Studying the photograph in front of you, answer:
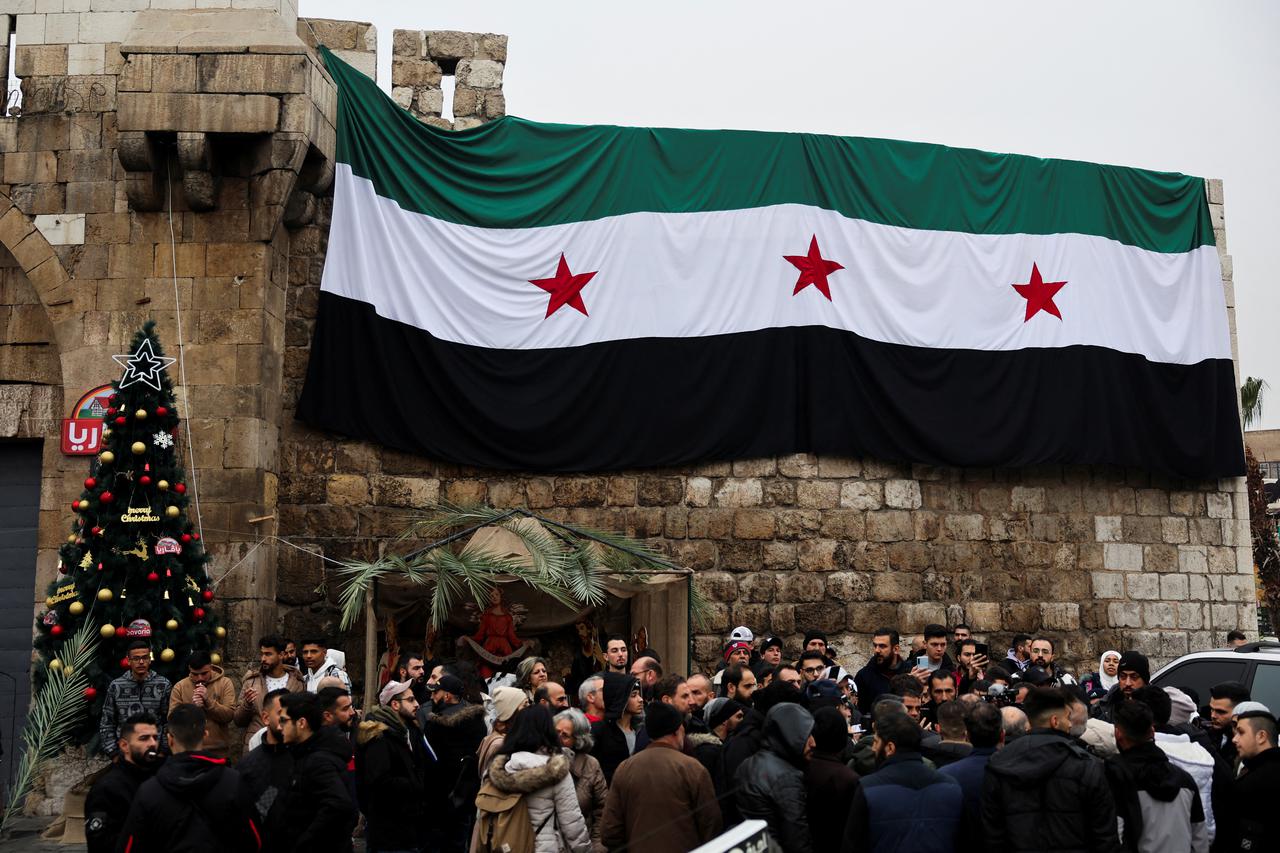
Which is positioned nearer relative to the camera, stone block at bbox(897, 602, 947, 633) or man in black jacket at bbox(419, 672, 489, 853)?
man in black jacket at bbox(419, 672, 489, 853)

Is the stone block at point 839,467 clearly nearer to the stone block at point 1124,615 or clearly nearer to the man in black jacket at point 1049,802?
the stone block at point 1124,615

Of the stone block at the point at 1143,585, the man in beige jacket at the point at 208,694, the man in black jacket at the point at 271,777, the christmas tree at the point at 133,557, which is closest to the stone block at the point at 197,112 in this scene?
the christmas tree at the point at 133,557

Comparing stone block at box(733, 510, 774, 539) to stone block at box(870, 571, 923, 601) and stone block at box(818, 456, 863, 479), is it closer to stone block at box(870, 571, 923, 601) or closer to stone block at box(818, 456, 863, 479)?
stone block at box(818, 456, 863, 479)

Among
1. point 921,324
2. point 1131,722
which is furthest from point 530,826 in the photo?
point 921,324

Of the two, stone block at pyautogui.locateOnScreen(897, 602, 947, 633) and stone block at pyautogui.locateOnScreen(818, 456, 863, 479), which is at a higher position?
stone block at pyautogui.locateOnScreen(818, 456, 863, 479)

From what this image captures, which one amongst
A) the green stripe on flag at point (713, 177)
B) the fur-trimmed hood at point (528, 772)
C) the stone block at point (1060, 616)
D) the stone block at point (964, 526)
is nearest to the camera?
the fur-trimmed hood at point (528, 772)

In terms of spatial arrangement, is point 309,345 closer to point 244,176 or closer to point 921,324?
point 244,176

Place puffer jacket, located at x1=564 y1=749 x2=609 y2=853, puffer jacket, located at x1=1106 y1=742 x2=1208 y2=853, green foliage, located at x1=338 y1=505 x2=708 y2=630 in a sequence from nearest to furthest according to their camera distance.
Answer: puffer jacket, located at x1=1106 y1=742 x2=1208 y2=853 < puffer jacket, located at x1=564 y1=749 x2=609 y2=853 < green foliage, located at x1=338 y1=505 x2=708 y2=630

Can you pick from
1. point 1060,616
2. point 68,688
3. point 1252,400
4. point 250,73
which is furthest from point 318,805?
point 1252,400

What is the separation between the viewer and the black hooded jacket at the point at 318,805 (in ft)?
19.7

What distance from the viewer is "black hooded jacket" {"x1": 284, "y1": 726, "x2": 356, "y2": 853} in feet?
19.7

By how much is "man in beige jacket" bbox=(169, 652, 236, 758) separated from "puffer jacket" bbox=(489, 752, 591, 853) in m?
3.54

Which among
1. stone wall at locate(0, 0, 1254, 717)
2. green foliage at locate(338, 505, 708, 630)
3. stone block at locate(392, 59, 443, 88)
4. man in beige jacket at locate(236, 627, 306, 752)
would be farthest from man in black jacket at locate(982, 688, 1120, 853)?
stone block at locate(392, 59, 443, 88)

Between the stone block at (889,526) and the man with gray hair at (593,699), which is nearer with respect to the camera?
the man with gray hair at (593,699)
